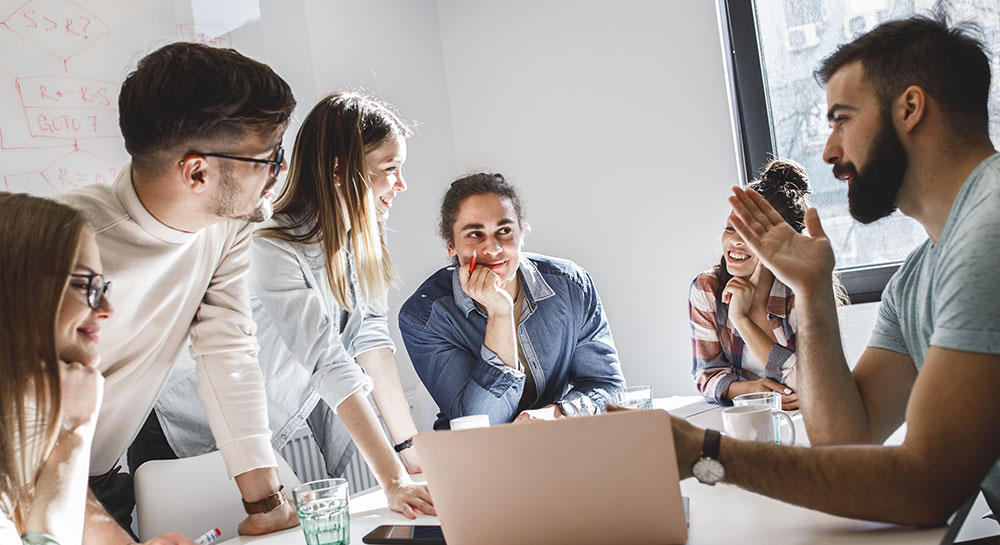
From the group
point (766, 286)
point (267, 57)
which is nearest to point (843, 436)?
point (766, 286)

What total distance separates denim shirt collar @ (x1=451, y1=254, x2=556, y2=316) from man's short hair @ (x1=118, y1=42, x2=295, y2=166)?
2.84 feet

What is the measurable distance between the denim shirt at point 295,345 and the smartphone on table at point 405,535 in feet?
1.49

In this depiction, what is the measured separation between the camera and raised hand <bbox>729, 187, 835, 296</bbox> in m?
1.43

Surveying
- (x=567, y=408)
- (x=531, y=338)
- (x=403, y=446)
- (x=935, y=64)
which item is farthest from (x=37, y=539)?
(x=935, y=64)

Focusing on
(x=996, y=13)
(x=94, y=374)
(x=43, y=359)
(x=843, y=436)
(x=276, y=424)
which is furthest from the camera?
(x=996, y=13)

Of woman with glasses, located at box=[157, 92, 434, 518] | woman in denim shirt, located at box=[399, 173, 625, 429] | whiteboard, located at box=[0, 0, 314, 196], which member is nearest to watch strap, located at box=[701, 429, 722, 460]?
woman with glasses, located at box=[157, 92, 434, 518]

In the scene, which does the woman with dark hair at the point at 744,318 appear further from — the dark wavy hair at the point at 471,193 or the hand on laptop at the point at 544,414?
the dark wavy hair at the point at 471,193

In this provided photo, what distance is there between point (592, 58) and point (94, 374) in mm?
2705

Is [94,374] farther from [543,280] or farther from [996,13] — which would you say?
[996,13]

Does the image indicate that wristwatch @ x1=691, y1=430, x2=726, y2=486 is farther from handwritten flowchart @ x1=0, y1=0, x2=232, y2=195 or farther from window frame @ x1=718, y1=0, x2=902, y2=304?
window frame @ x1=718, y1=0, x2=902, y2=304

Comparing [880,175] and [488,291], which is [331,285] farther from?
[880,175]

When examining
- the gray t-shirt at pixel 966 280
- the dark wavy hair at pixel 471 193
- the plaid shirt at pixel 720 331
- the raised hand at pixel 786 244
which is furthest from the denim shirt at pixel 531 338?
the gray t-shirt at pixel 966 280

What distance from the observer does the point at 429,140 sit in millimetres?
3717

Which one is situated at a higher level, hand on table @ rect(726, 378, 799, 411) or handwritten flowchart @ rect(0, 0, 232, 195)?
handwritten flowchart @ rect(0, 0, 232, 195)
